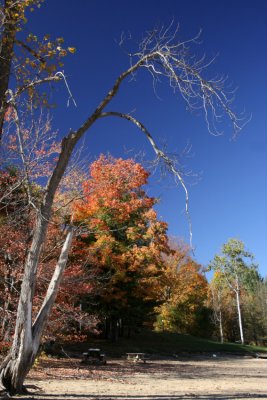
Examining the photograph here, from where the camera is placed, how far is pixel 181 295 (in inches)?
1560

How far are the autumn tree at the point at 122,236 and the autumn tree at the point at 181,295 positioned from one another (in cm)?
1512

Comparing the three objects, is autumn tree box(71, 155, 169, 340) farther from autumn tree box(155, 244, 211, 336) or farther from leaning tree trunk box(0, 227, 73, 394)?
autumn tree box(155, 244, 211, 336)

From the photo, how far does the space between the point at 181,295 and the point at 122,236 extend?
62.1 feet

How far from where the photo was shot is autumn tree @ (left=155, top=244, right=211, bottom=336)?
130ft

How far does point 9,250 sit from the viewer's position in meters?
14.7

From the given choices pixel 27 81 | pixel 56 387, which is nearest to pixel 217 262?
pixel 56 387

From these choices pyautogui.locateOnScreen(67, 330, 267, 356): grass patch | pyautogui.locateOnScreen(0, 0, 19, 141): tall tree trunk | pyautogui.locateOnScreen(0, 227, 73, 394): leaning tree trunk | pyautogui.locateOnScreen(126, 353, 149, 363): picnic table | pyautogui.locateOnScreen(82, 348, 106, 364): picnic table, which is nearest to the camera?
pyautogui.locateOnScreen(0, 0, 19, 141): tall tree trunk

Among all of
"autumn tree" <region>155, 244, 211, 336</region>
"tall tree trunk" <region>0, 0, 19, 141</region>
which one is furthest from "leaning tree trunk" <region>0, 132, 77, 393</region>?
"autumn tree" <region>155, 244, 211, 336</region>

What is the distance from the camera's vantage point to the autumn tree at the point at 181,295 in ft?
130

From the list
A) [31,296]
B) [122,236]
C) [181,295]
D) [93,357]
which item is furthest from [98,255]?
[181,295]

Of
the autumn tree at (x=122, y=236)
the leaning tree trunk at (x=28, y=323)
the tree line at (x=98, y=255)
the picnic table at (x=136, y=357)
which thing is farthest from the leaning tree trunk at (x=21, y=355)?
the picnic table at (x=136, y=357)

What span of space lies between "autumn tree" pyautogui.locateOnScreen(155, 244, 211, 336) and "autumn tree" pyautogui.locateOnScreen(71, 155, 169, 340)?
15120 mm

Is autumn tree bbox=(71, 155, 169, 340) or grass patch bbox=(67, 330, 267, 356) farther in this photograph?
grass patch bbox=(67, 330, 267, 356)

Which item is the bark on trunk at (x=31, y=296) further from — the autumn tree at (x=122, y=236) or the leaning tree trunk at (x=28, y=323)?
the autumn tree at (x=122, y=236)
